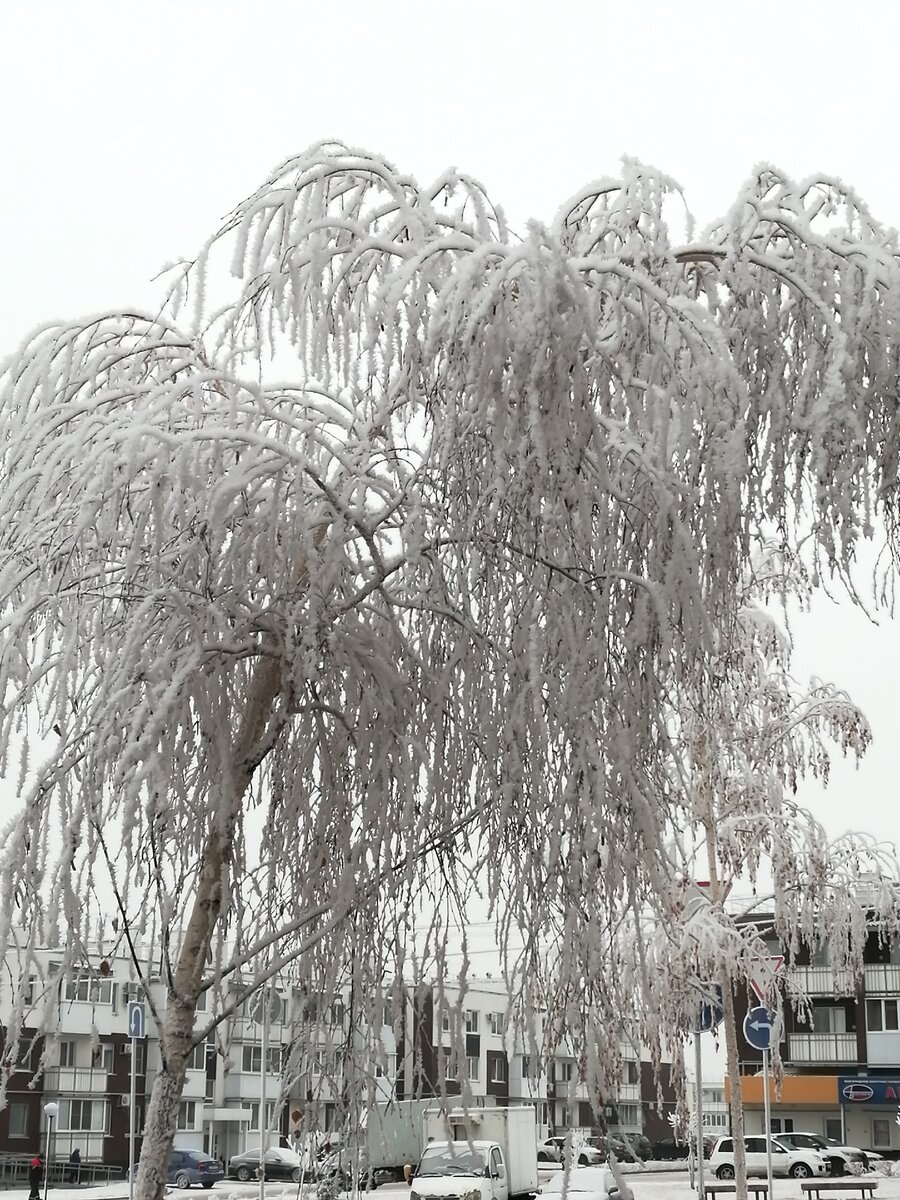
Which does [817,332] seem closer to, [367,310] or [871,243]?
[871,243]

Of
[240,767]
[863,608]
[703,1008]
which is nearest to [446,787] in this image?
[240,767]

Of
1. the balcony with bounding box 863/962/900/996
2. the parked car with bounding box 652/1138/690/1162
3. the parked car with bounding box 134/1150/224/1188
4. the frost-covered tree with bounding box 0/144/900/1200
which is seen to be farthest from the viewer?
the parked car with bounding box 652/1138/690/1162

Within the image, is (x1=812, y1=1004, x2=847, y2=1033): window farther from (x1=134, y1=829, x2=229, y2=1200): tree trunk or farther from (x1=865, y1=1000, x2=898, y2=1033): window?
(x1=134, y1=829, x2=229, y2=1200): tree trunk

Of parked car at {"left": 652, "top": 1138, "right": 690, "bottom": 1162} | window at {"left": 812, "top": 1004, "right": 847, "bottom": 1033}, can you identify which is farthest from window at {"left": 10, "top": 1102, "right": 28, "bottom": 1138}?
parked car at {"left": 652, "top": 1138, "right": 690, "bottom": 1162}

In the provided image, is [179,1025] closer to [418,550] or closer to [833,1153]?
[418,550]

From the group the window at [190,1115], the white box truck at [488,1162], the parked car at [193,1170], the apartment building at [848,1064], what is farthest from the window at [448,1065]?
the window at [190,1115]

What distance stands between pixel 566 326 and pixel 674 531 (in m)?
0.83

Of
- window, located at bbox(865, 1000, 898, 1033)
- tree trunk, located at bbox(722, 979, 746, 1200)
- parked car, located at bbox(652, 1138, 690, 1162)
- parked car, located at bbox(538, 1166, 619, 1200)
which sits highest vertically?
window, located at bbox(865, 1000, 898, 1033)

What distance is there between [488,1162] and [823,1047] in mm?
34617

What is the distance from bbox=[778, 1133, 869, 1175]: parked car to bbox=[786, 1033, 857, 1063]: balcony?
8168 millimetres

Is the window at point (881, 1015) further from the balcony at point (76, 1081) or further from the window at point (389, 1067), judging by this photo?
the window at point (389, 1067)

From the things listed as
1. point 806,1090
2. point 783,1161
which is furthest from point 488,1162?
point 806,1090

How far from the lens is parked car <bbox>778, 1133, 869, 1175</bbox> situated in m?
48.6

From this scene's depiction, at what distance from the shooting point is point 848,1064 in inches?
2285
